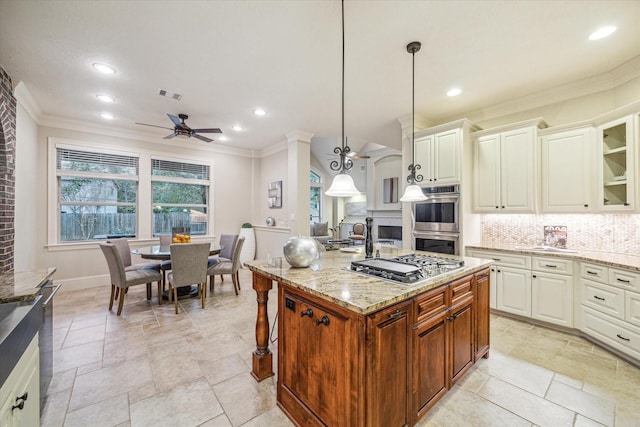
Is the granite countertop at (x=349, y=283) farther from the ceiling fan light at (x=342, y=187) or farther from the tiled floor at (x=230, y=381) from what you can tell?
the tiled floor at (x=230, y=381)

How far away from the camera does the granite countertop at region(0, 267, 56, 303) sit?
1.44 metres

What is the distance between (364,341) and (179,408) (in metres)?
1.48

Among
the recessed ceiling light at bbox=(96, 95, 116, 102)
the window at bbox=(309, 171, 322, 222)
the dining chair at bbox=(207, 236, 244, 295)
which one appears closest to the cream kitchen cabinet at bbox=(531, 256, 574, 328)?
the dining chair at bbox=(207, 236, 244, 295)

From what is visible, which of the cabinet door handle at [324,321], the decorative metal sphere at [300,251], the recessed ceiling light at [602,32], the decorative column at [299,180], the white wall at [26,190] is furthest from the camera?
the decorative column at [299,180]

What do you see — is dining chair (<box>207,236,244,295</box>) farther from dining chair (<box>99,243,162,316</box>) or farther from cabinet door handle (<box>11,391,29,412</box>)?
cabinet door handle (<box>11,391,29,412</box>)

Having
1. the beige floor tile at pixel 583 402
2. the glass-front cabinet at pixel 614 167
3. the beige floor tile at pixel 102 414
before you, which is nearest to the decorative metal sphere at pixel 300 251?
the beige floor tile at pixel 102 414

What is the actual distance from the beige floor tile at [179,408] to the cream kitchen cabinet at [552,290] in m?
3.34

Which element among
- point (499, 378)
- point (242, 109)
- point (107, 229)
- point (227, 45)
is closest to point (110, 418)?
point (499, 378)

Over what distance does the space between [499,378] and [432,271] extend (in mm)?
1150

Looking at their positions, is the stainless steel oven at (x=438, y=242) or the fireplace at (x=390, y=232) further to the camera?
the fireplace at (x=390, y=232)

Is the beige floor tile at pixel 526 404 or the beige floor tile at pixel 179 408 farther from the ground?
the beige floor tile at pixel 526 404

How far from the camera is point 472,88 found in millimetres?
3225

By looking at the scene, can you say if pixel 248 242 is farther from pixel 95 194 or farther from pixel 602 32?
pixel 602 32

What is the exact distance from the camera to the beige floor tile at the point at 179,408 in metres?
1.71
